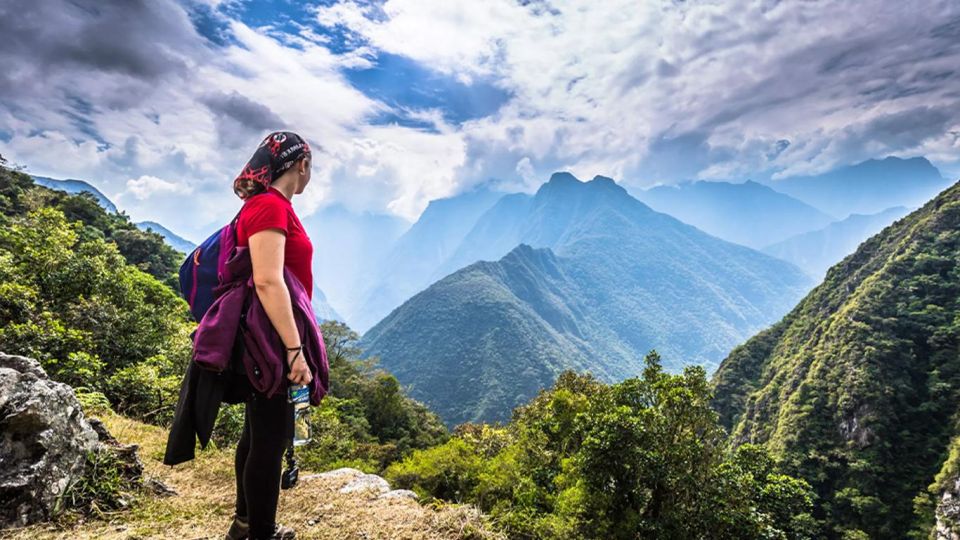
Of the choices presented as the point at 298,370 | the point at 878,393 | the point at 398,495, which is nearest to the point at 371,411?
the point at 398,495

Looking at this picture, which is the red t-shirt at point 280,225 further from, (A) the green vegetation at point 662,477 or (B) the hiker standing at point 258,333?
(A) the green vegetation at point 662,477

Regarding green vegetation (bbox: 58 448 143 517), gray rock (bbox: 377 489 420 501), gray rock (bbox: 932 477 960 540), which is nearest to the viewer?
green vegetation (bbox: 58 448 143 517)

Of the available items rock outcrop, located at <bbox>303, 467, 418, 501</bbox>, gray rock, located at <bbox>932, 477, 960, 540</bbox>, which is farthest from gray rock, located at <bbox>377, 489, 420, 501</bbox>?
gray rock, located at <bbox>932, 477, 960, 540</bbox>

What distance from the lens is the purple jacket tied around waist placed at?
2.01 m

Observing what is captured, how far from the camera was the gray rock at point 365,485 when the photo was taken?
4580 millimetres

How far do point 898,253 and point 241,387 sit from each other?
3156 inches

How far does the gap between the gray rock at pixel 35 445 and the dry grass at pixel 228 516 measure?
0.53 feet

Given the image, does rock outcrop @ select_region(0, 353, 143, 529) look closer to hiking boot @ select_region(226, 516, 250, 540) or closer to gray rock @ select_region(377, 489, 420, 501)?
hiking boot @ select_region(226, 516, 250, 540)

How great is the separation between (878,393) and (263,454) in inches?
2243

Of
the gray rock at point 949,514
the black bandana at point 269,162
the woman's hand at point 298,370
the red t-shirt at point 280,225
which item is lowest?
the gray rock at point 949,514

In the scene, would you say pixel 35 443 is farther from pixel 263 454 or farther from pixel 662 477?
pixel 662 477

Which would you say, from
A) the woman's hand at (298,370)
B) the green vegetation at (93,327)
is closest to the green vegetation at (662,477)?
the green vegetation at (93,327)

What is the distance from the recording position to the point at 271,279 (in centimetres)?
204

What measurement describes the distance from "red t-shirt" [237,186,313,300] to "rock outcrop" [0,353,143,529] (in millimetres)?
2071
